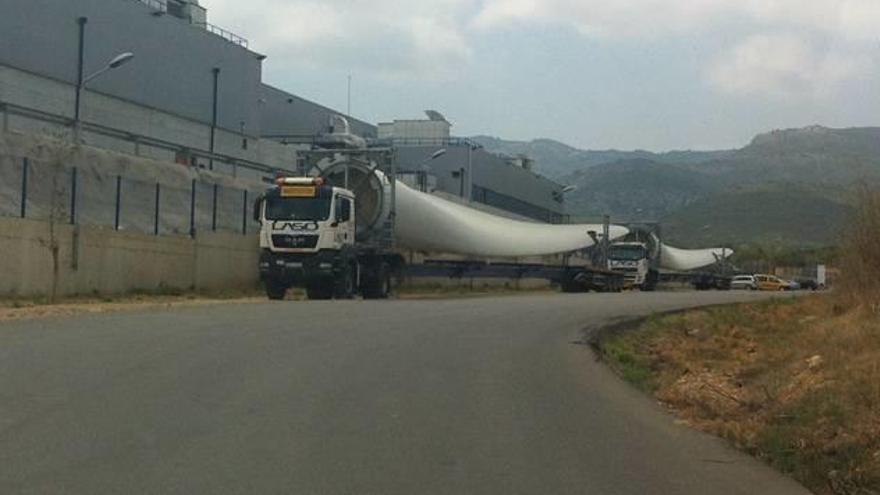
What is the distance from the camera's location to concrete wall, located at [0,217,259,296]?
3041 cm

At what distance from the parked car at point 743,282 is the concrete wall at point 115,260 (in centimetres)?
5222

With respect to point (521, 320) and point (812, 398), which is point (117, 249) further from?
point (812, 398)

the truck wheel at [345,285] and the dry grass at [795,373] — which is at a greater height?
the truck wheel at [345,285]

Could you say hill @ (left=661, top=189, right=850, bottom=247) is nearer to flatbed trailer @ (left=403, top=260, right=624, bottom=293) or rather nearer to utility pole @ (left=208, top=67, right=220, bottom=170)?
flatbed trailer @ (left=403, top=260, right=624, bottom=293)

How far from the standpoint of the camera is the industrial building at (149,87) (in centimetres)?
5181

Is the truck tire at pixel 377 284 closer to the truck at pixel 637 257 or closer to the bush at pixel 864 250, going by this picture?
the bush at pixel 864 250

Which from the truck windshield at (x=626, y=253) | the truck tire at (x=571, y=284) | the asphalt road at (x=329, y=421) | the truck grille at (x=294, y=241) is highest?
the truck windshield at (x=626, y=253)

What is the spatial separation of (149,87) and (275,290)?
2975 centimetres

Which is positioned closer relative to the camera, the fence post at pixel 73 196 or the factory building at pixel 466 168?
the fence post at pixel 73 196

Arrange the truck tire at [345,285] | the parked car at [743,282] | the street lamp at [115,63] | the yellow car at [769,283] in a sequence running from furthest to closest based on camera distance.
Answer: the parked car at [743,282] < the yellow car at [769,283] < the street lamp at [115,63] < the truck tire at [345,285]

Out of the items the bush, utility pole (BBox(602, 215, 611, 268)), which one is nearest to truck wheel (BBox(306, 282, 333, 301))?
the bush

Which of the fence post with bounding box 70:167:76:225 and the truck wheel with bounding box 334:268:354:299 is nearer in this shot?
the fence post with bounding box 70:167:76:225

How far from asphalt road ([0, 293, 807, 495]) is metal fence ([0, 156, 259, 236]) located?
1390cm

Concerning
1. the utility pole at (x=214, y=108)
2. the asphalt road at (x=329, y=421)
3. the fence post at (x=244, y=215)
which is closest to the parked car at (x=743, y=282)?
the utility pole at (x=214, y=108)
